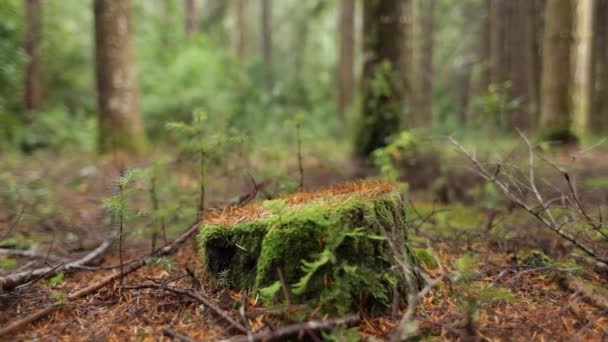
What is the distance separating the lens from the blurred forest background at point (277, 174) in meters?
2.30

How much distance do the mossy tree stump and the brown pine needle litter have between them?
8cm

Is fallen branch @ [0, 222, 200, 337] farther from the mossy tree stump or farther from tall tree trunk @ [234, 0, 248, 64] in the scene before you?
tall tree trunk @ [234, 0, 248, 64]

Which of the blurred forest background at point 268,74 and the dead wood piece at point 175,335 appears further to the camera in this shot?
the blurred forest background at point 268,74

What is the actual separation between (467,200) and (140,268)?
4.22 meters

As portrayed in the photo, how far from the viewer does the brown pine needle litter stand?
2130mm

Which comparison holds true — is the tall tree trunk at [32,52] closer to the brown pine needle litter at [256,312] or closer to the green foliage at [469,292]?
the brown pine needle litter at [256,312]

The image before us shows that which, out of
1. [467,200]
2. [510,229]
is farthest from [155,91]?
[510,229]

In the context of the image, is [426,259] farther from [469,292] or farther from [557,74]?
[557,74]

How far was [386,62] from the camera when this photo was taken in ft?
19.8

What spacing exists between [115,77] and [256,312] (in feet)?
24.7

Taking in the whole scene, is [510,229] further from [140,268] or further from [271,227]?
[140,268]


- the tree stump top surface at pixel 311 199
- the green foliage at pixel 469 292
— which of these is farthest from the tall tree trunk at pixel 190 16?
the green foliage at pixel 469 292

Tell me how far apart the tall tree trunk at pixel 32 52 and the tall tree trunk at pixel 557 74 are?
42.7 ft

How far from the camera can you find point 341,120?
55.8ft
